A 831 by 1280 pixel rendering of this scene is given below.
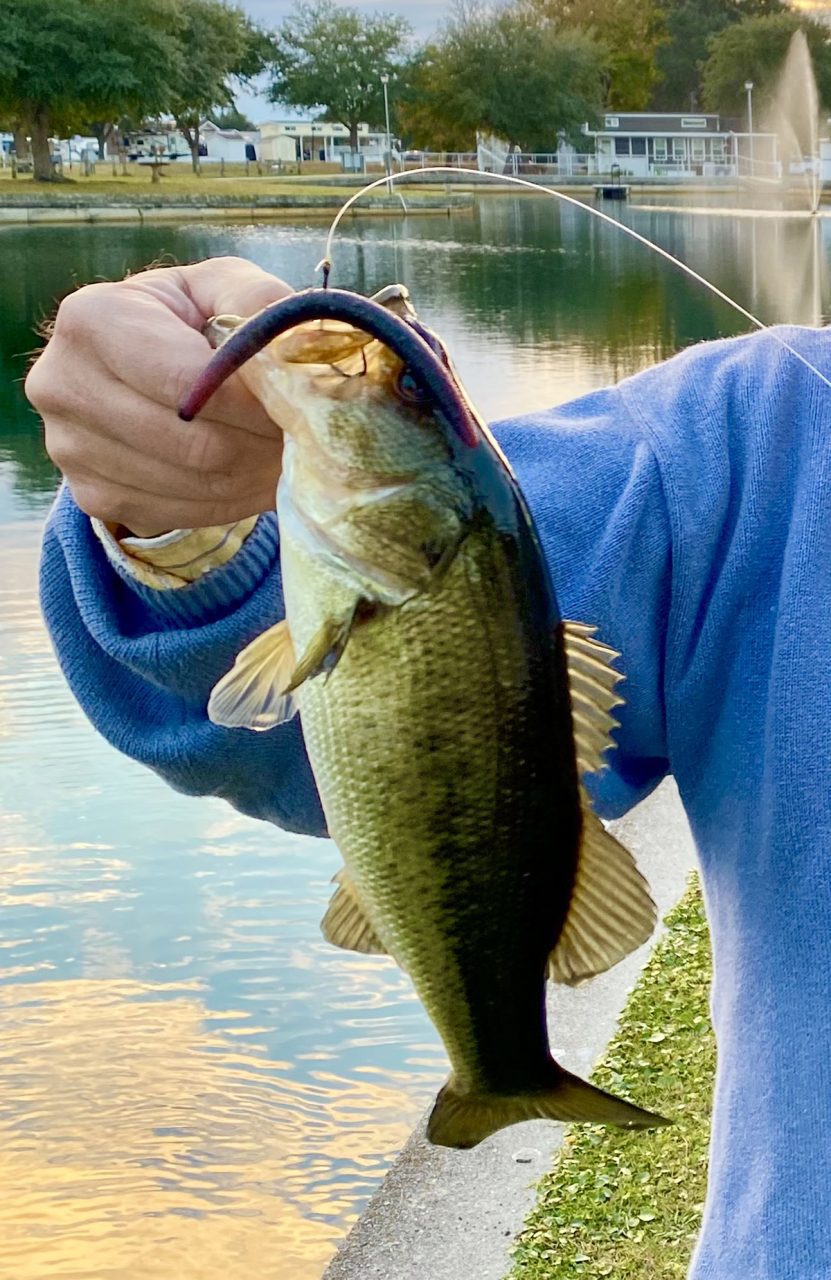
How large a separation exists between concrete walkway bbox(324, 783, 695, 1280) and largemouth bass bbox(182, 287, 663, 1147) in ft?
6.51

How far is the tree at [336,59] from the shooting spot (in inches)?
2625

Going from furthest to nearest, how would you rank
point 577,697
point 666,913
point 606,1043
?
point 666,913
point 606,1043
point 577,697

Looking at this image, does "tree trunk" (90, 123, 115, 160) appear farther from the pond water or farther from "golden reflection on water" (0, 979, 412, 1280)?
"golden reflection on water" (0, 979, 412, 1280)

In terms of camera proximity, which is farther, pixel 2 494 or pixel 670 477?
Answer: pixel 2 494

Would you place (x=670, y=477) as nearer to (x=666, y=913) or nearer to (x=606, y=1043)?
(x=606, y=1043)

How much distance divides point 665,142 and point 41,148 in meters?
31.0

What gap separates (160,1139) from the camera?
464cm

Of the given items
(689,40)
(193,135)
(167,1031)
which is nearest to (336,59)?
(193,135)

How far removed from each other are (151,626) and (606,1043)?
258cm

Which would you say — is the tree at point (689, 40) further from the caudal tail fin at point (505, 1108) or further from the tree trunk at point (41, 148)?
the caudal tail fin at point (505, 1108)

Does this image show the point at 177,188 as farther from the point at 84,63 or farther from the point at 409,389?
the point at 409,389

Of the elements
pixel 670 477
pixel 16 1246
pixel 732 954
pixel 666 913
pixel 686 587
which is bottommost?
pixel 16 1246

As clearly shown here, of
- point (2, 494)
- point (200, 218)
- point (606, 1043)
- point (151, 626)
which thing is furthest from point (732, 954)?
point (200, 218)

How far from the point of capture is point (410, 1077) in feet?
15.5
